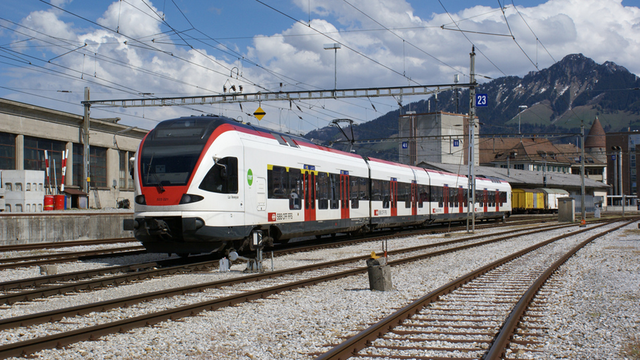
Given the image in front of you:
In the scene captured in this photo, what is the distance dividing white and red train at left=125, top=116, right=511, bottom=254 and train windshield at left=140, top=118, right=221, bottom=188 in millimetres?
23

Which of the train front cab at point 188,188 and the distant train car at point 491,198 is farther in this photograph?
the distant train car at point 491,198

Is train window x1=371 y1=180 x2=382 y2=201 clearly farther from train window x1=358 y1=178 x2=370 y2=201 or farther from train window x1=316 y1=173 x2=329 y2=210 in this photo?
train window x1=316 y1=173 x2=329 y2=210

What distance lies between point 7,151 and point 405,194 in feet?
84.9

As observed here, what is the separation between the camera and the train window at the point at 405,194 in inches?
1051

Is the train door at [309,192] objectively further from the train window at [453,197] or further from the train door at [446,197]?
the train window at [453,197]

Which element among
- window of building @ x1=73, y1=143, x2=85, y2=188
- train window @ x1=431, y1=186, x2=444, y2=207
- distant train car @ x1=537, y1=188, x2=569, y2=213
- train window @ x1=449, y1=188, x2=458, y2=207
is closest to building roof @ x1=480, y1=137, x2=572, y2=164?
distant train car @ x1=537, y1=188, x2=569, y2=213

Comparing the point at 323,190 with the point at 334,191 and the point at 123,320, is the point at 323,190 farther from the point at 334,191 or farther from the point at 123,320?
the point at 123,320

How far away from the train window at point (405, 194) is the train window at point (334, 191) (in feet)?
23.2

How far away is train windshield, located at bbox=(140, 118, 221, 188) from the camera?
523 inches

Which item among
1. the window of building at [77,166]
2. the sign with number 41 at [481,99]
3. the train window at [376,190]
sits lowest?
the train window at [376,190]

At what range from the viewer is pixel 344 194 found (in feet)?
68.1

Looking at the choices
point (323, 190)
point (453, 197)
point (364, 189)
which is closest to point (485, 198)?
point (453, 197)

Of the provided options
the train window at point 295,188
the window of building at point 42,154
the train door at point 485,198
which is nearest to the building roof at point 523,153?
the train door at point 485,198

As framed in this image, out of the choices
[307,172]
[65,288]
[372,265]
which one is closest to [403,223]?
[307,172]
